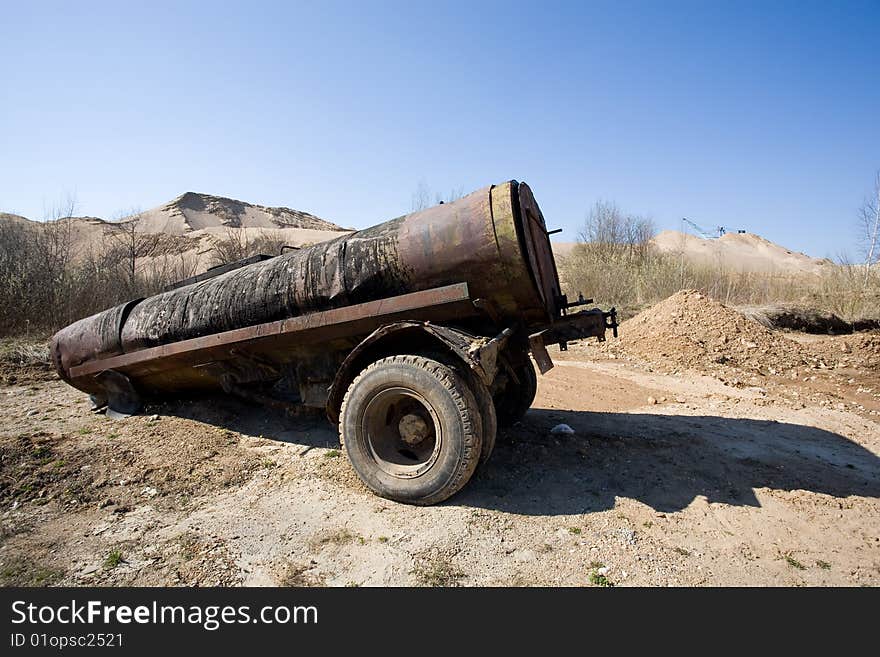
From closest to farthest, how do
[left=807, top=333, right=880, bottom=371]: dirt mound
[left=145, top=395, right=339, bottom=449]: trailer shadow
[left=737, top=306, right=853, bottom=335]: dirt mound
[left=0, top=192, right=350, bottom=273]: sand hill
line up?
[left=145, top=395, right=339, bottom=449]: trailer shadow < [left=807, top=333, right=880, bottom=371]: dirt mound < [left=737, top=306, right=853, bottom=335]: dirt mound < [left=0, top=192, right=350, bottom=273]: sand hill

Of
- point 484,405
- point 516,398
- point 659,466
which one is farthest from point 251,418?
point 659,466

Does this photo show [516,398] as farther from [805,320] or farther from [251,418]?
[805,320]

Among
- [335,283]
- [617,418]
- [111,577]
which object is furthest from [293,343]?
[617,418]

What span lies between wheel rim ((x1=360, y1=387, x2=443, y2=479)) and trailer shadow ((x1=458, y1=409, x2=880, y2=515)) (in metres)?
0.44

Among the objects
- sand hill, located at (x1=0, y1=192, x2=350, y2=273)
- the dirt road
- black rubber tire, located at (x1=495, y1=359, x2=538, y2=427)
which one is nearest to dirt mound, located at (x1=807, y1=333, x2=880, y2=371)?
the dirt road

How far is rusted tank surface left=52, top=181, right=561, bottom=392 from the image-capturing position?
11.2ft

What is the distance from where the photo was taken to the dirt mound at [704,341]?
868cm

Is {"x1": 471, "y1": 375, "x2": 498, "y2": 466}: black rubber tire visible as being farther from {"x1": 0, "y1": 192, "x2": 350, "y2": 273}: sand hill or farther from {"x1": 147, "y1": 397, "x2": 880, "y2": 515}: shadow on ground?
{"x1": 0, "y1": 192, "x2": 350, "y2": 273}: sand hill

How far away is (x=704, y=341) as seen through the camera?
9500mm

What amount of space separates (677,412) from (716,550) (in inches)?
134

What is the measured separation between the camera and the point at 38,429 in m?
4.99

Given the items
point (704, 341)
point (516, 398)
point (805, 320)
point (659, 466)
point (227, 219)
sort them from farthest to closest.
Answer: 1. point (227, 219)
2. point (805, 320)
3. point (704, 341)
4. point (516, 398)
5. point (659, 466)

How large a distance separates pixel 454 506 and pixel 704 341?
8.17 m

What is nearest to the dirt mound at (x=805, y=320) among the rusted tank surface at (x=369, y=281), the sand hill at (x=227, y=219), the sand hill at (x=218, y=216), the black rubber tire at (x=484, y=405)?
the rusted tank surface at (x=369, y=281)
